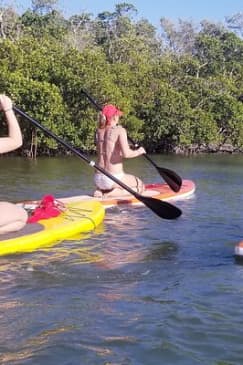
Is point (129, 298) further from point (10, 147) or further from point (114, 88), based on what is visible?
point (114, 88)

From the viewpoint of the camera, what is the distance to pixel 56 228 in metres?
7.79

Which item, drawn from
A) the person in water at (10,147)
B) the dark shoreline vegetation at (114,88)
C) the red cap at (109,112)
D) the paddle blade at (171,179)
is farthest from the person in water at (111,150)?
the dark shoreline vegetation at (114,88)

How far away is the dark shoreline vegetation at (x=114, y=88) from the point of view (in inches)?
1146

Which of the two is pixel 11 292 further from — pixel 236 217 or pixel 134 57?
pixel 134 57

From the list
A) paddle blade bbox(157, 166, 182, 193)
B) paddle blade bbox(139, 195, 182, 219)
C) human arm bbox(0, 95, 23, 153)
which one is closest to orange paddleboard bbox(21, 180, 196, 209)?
paddle blade bbox(157, 166, 182, 193)

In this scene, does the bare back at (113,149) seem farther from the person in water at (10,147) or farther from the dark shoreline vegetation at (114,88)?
the dark shoreline vegetation at (114,88)

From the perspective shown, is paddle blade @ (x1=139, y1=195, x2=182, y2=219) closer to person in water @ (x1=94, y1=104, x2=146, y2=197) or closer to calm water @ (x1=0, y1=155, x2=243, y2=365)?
calm water @ (x1=0, y1=155, x2=243, y2=365)

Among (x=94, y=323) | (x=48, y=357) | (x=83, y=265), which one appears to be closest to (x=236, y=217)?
(x=83, y=265)

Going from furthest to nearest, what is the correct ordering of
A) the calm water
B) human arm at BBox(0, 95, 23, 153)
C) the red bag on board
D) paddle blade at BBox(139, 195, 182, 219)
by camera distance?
1. paddle blade at BBox(139, 195, 182, 219)
2. the red bag on board
3. human arm at BBox(0, 95, 23, 153)
4. the calm water

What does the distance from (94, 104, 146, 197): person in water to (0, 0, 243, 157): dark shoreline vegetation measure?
17812 millimetres

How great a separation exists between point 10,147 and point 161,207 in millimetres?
2775

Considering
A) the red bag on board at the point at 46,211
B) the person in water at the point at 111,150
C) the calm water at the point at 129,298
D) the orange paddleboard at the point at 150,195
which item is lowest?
the orange paddleboard at the point at 150,195

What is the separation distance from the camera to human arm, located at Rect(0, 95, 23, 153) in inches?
259

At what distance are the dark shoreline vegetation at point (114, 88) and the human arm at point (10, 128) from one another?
849 inches
